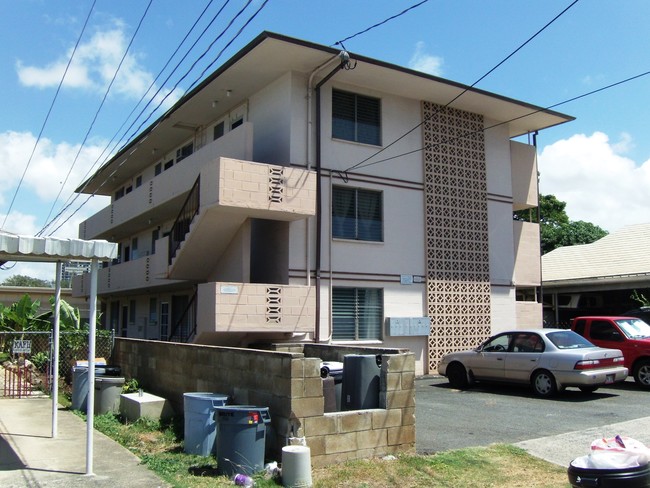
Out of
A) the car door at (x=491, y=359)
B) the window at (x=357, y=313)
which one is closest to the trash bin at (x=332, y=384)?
the car door at (x=491, y=359)

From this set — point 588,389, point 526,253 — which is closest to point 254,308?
point 588,389

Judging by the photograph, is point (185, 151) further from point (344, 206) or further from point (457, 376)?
point (457, 376)

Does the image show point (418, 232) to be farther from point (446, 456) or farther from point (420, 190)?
point (446, 456)

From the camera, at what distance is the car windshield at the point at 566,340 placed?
543 inches

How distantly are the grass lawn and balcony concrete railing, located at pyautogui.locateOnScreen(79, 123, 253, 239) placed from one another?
8436 mm

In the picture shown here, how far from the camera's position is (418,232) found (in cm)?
1881

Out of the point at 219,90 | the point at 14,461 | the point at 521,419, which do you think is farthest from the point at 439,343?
the point at 14,461

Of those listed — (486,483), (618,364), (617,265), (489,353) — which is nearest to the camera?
(486,483)

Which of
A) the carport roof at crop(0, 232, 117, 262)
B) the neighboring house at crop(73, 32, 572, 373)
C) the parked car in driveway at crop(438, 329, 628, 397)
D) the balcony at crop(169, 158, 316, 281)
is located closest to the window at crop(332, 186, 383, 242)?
the neighboring house at crop(73, 32, 572, 373)

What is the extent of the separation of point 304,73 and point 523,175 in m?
9.34

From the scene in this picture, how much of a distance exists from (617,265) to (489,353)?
1481 cm

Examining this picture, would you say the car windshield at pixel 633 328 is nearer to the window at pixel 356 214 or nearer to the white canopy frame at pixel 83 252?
the window at pixel 356 214

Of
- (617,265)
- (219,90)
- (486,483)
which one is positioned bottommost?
(486,483)

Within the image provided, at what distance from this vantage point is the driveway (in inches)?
382
